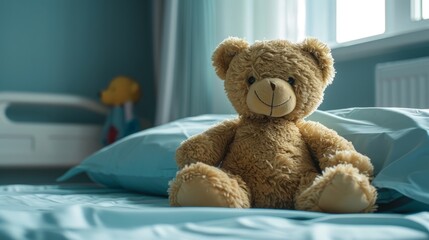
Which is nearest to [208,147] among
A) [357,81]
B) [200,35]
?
[357,81]

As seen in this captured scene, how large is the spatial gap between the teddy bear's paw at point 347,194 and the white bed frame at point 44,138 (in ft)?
5.80

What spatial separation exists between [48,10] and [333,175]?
6.69 ft

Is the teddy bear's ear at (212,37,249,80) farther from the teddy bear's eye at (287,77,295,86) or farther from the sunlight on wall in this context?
the sunlight on wall

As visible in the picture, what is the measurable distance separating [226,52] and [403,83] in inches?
24.8

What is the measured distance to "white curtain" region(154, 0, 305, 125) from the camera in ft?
6.59

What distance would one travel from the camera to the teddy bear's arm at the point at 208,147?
108 centimetres

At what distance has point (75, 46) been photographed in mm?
2723

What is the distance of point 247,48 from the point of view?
112cm

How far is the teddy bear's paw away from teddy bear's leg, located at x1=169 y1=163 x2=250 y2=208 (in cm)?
13

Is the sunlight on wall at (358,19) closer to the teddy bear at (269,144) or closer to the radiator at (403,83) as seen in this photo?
the radiator at (403,83)

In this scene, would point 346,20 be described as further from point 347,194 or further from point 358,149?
point 347,194

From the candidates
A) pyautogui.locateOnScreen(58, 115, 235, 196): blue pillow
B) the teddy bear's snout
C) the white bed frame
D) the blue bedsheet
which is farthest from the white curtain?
the blue bedsheet

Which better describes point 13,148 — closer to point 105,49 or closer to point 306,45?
point 105,49

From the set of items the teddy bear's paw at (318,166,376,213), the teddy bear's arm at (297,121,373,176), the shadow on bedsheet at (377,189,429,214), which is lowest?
the shadow on bedsheet at (377,189,429,214)
